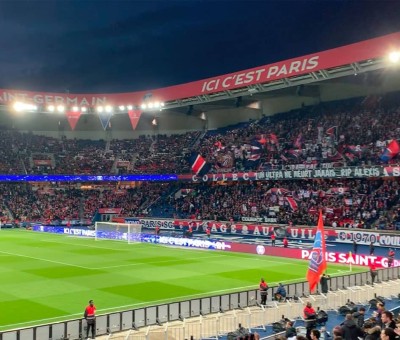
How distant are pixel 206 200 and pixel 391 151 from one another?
86.3ft

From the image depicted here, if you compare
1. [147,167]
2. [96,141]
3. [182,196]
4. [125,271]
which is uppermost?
[96,141]

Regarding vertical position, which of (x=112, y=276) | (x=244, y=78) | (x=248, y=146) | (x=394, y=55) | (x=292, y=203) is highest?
(x=244, y=78)

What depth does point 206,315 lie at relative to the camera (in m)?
19.4

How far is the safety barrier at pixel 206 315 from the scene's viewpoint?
16031 mm

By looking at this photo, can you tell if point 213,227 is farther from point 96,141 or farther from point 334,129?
point 96,141

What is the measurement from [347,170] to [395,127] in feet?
20.5

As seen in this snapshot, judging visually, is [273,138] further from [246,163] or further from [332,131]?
[332,131]

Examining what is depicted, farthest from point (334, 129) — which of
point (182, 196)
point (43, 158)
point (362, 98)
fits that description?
point (43, 158)

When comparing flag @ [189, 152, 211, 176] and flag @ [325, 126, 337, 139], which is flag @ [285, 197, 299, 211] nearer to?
flag @ [325, 126, 337, 139]

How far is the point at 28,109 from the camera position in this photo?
66188mm

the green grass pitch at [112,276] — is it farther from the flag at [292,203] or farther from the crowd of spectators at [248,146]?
the crowd of spectators at [248,146]

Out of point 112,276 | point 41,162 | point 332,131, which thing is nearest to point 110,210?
point 41,162

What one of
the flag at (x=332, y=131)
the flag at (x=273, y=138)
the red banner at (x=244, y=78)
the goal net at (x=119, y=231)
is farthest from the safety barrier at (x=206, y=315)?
the flag at (x=273, y=138)

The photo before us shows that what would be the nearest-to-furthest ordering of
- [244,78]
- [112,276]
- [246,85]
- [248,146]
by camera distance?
[112,276] → [246,85] → [244,78] → [248,146]
